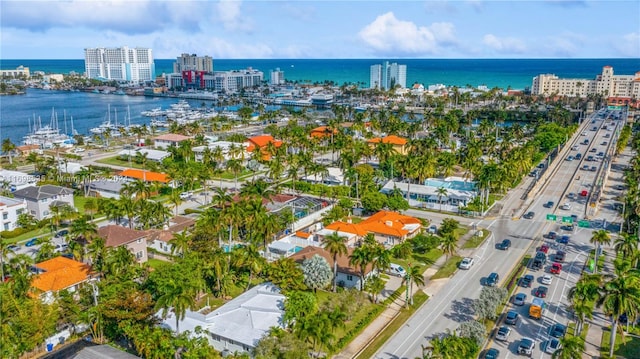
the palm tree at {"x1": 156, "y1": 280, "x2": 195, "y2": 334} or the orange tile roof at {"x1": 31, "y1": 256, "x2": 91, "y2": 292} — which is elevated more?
the palm tree at {"x1": 156, "y1": 280, "x2": 195, "y2": 334}

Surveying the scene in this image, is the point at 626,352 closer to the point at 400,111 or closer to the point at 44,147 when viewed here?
the point at 44,147

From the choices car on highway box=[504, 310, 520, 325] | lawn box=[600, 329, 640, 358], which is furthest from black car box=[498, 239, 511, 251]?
lawn box=[600, 329, 640, 358]

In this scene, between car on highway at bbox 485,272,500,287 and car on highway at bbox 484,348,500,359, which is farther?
car on highway at bbox 485,272,500,287

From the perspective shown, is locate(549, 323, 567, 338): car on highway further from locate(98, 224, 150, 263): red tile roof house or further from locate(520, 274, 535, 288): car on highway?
locate(98, 224, 150, 263): red tile roof house

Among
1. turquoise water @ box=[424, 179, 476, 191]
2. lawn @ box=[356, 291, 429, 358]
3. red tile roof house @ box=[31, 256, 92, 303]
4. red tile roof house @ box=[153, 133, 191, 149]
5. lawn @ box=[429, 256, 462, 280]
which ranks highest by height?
red tile roof house @ box=[153, 133, 191, 149]

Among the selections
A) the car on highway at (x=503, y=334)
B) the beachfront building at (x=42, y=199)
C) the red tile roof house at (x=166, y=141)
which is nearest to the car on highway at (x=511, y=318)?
the car on highway at (x=503, y=334)

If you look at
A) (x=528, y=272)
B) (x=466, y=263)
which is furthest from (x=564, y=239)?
(x=466, y=263)
